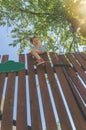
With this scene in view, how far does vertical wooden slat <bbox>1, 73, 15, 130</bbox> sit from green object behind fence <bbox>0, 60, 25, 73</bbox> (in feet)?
1.89

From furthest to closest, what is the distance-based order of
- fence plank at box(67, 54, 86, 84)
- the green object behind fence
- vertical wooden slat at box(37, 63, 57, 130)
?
1. the green object behind fence
2. fence plank at box(67, 54, 86, 84)
3. vertical wooden slat at box(37, 63, 57, 130)

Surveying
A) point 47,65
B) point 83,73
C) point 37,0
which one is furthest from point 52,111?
point 37,0

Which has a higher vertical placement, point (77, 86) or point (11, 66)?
point (77, 86)

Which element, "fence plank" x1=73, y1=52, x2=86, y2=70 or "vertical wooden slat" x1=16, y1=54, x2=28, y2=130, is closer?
"vertical wooden slat" x1=16, y1=54, x2=28, y2=130

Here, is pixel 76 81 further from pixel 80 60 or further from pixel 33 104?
pixel 80 60

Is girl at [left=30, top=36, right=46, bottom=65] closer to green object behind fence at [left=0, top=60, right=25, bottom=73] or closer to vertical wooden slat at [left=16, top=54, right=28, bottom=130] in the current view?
green object behind fence at [left=0, top=60, right=25, bottom=73]

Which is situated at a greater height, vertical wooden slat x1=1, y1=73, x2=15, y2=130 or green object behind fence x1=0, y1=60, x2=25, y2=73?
vertical wooden slat x1=1, y1=73, x2=15, y2=130

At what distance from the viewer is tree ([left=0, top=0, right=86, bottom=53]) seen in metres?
15.3

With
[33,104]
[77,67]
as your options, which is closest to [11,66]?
[77,67]

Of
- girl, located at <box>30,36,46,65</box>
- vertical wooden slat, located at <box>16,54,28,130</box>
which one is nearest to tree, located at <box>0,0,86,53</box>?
girl, located at <box>30,36,46,65</box>

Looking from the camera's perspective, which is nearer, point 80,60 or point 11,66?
point 11,66

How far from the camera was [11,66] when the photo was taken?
5.99 metres

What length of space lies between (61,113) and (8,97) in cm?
102

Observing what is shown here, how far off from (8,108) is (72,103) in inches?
36.2
